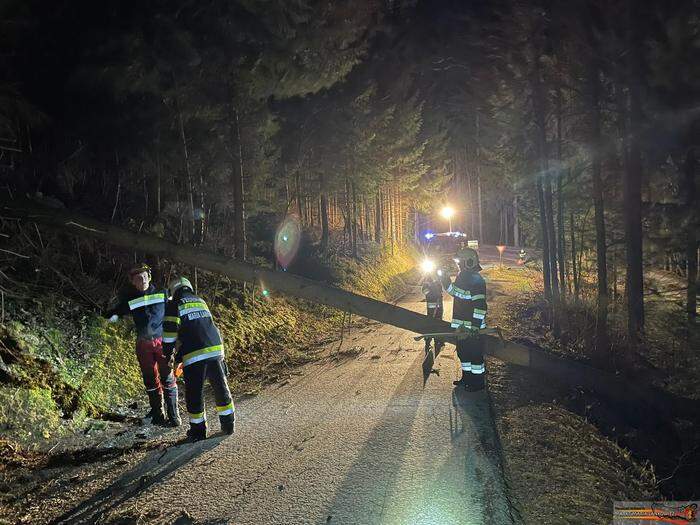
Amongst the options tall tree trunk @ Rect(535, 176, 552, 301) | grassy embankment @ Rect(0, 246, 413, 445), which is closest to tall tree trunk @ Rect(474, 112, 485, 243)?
tall tree trunk @ Rect(535, 176, 552, 301)

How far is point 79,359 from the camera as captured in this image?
6332 millimetres

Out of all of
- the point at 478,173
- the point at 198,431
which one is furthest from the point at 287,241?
the point at 478,173

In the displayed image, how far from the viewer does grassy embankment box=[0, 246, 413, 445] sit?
5.01 meters

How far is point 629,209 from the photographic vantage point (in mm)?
10555

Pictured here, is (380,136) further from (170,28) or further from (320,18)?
(170,28)

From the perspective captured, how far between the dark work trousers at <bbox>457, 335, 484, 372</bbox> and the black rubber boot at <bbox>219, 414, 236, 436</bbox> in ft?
11.9

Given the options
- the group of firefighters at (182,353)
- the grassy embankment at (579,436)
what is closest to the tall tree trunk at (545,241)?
the grassy embankment at (579,436)

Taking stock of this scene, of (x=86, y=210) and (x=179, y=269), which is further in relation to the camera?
(x=179, y=269)

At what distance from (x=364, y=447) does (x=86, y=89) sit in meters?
7.55

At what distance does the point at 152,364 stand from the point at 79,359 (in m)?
1.53

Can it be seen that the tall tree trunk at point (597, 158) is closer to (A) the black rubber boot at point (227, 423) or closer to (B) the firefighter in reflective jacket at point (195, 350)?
(A) the black rubber boot at point (227, 423)

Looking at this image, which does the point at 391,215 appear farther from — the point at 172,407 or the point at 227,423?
the point at 227,423

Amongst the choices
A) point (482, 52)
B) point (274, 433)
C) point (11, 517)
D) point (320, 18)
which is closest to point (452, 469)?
point (274, 433)

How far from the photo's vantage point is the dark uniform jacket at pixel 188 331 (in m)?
5.07
